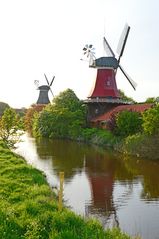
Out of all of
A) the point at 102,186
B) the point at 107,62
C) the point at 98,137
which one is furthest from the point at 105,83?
the point at 102,186

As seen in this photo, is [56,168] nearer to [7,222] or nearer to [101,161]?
[101,161]

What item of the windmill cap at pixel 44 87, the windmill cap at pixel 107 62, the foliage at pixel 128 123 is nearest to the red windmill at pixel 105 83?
the windmill cap at pixel 107 62

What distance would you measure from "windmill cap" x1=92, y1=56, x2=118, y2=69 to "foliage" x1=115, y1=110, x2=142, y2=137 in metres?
15.1

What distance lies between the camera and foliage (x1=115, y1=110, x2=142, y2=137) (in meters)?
36.5

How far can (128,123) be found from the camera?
3659 cm

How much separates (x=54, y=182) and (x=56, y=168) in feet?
15.9

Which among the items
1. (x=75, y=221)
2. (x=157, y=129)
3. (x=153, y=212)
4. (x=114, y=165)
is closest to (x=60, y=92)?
(x=157, y=129)

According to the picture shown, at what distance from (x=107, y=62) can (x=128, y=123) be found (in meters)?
16.7

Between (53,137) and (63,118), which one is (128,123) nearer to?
(63,118)

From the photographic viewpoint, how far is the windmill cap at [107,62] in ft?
168

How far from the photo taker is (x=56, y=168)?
80.3 feet

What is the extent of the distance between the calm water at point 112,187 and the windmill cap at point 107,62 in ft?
69.6

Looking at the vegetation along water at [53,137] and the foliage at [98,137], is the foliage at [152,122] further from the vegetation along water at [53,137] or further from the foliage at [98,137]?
the foliage at [98,137]

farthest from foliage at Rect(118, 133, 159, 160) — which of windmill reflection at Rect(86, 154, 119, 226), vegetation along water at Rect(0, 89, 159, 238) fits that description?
windmill reflection at Rect(86, 154, 119, 226)
